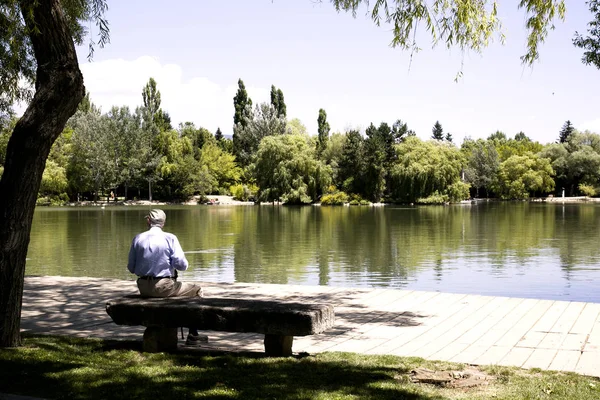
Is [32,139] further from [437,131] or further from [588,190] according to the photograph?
[437,131]

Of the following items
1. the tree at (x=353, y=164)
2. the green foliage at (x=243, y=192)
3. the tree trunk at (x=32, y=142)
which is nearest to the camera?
the tree trunk at (x=32, y=142)

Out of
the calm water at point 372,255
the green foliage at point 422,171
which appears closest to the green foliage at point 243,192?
the green foliage at point 422,171

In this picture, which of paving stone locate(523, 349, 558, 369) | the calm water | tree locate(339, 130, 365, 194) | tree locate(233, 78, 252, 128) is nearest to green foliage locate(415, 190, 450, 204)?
tree locate(339, 130, 365, 194)

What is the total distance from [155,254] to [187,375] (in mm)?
1487

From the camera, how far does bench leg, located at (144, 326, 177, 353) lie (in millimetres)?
5883

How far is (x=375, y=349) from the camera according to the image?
6.45 meters

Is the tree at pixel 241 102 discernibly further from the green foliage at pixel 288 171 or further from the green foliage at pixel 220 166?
the green foliage at pixel 288 171

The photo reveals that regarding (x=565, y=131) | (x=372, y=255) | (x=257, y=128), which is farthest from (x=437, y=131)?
(x=372, y=255)

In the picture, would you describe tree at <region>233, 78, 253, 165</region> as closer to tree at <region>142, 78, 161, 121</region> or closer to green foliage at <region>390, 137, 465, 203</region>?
tree at <region>142, 78, 161, 121</region>

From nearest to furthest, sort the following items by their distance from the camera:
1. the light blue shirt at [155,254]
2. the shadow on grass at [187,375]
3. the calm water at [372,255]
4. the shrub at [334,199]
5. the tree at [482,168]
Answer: the shadow on grass at [187,375]
the light blue shirt at [155,254]
the calm water at [372,255]
the shrub at [334,199]
the tree at [482,168]

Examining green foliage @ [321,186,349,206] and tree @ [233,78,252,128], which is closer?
green foliage @ [321,186,349,206]

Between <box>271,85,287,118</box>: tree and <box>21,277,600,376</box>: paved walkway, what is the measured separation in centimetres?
7299

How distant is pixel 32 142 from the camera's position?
227 inches

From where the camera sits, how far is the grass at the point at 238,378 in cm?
457
